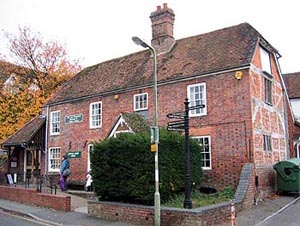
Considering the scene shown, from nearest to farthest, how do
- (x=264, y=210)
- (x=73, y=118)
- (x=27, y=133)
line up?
(x=264, y=210) < (x=73, y=118) < (x=27, y=133)

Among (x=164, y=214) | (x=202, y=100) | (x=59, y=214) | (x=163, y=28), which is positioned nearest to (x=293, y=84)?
(x=163, y=28)

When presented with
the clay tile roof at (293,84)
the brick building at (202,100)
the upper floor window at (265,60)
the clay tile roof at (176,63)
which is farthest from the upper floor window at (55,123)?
the clay tile roof at (293,84)

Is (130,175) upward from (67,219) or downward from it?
upward

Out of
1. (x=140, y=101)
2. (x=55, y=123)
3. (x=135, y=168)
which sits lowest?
(x=135, y=168)

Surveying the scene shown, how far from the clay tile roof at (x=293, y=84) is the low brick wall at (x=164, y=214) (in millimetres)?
25834

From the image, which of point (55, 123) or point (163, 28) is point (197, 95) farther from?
point (55, 123)

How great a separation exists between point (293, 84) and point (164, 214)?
29.0 meters

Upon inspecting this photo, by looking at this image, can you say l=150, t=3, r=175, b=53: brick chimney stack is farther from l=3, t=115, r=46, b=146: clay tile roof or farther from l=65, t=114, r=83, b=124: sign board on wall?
l=3, t=115, r=46, b=146: clay tile roof

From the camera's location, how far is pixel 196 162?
50.8 feet

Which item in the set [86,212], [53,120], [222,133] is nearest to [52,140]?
[53,120]

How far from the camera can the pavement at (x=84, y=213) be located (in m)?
12.8

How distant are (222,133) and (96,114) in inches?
354

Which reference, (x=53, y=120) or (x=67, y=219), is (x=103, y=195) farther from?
(x=53, y=120)

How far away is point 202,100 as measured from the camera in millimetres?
18141
